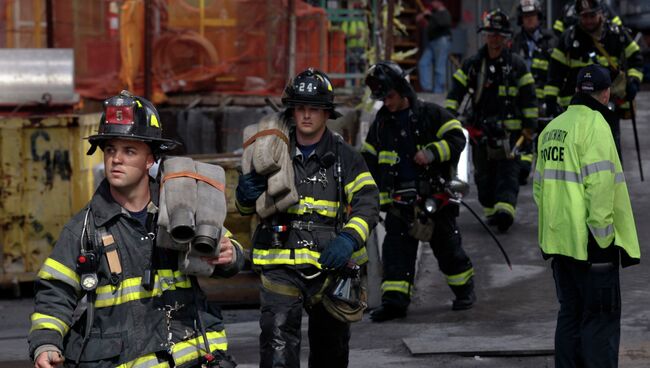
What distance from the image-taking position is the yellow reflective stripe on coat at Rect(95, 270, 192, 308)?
5129 mm

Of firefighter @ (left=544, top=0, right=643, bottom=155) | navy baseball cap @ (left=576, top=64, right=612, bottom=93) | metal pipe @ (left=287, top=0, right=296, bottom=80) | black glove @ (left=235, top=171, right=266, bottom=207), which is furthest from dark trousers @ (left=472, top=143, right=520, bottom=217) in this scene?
black glove @ (left=235, top=171, right=266, bottom=207)

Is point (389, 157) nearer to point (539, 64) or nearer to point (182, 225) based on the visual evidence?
point (539, 64)

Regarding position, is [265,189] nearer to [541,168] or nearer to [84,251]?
[541,168]

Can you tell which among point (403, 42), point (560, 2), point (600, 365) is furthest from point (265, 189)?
point (403, 42)

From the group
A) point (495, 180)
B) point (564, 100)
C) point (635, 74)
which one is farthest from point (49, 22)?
point (635, 74)

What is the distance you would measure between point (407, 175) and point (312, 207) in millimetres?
2406

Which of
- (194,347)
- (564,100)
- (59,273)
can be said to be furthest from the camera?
(564,100)

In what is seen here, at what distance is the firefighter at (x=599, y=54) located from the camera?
11.1m

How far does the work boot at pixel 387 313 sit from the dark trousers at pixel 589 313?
99.4 inches

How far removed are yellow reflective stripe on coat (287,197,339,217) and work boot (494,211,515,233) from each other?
485cm

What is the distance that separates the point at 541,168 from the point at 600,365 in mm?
1063

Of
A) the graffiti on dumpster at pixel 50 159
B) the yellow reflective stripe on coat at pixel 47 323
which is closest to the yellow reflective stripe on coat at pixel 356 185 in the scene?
the yellow reflective stripe on coat at pixel 47 323

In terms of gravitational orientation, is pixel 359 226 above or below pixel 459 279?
above

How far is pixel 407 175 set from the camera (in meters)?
9.48
